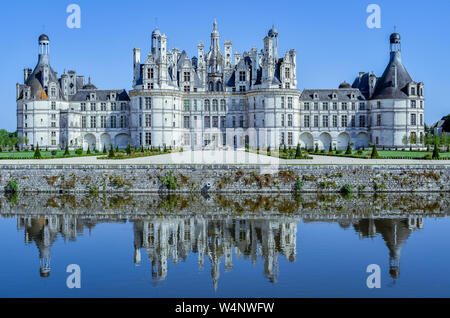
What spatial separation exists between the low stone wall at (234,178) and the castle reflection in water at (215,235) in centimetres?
684

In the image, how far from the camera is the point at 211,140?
200ft

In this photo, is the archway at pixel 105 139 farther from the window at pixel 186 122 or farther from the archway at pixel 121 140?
the window at pixel 186 122

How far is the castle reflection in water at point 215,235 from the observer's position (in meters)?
17.5

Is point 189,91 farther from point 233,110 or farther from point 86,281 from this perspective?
point 86,281

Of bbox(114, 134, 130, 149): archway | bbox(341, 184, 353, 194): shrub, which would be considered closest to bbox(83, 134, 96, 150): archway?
bbox(114, 134, 130, 149): archway

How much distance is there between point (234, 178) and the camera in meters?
31.3

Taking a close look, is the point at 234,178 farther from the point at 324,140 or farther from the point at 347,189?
the point at 324,140

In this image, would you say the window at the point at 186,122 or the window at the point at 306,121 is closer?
the window at the point at 186,122

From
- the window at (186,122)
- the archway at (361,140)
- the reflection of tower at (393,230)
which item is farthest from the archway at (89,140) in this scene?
the reflection of tower at (393,230)

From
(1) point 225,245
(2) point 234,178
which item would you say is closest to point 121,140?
(2) point 234,178

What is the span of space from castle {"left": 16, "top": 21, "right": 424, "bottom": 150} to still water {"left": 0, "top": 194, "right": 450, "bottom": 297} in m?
29.2

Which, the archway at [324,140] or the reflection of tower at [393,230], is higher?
the archway at [324,140]

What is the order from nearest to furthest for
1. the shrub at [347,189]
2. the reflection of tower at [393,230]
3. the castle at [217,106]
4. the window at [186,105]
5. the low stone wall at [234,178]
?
the reflection of tower at [393,230], the shrub at [347,189], the low stone wall at [234,178], the castle at [217,106], the window at [186,105]

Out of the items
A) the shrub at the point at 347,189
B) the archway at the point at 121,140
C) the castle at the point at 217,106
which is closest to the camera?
the shrub at the point at 347,189
